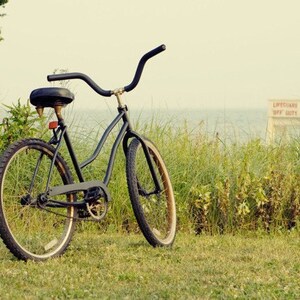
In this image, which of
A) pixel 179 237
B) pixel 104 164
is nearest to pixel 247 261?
pixel 179 237

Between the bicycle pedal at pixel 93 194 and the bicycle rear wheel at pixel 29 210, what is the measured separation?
0.14 m

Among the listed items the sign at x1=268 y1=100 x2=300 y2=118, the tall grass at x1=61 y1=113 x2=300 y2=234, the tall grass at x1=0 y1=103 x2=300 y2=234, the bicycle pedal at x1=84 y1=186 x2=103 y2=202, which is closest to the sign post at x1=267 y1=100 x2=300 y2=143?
the sign at x1=268 y1=100 x2=300 y2=118

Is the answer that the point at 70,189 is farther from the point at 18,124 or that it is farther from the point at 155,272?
the point at 18,124

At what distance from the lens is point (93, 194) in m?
6.94

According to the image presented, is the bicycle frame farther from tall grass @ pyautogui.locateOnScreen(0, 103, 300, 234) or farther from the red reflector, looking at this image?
tall grass @ pyautogui.locateOnScreen(0, 103, 300, 234)

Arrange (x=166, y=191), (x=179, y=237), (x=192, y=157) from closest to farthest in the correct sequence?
(x=166, y=191)
(x=179, y=237)
(x=192, y=157)

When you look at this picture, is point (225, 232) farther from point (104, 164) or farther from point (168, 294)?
point (168, 294)

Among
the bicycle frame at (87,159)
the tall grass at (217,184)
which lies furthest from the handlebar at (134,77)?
the tall grass at (217,184)

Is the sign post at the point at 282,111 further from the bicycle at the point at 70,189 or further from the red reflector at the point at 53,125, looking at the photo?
the red reflector at the point at 53,125

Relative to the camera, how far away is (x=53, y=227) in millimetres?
9125

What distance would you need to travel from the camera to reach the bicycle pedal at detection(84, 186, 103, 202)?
22.7ft

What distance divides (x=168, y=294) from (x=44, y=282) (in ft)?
3.18

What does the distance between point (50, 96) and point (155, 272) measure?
1.66 m

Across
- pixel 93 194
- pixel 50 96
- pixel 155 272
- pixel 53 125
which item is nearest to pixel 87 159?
pixel 93 194
